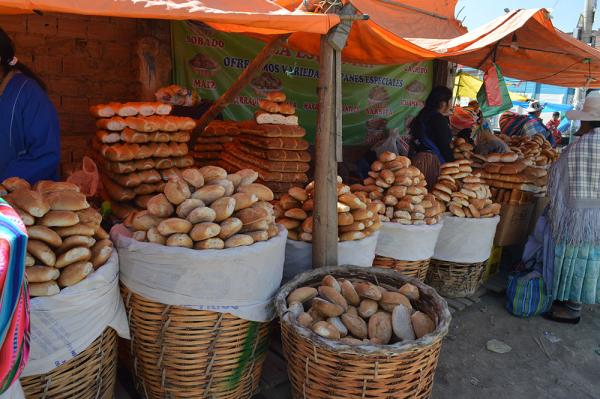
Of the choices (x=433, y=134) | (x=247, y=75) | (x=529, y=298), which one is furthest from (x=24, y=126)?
(x=529, y=298)

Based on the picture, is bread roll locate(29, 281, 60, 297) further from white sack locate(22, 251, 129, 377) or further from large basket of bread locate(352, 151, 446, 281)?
large basket of bread locate(352, 151, 446, 281)

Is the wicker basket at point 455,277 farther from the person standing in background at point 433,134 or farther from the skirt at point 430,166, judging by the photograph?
the person standing in background at point 433,134

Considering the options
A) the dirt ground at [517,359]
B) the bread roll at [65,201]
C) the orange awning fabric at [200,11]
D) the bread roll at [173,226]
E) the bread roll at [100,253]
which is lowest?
the dirt ground at [517,359]

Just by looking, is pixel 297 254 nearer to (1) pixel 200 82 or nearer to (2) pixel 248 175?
(2) pixel 248 175

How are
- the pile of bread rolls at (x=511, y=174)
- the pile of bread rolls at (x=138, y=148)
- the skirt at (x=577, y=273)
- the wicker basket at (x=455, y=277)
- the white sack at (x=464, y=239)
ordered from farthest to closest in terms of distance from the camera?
1. the pile of bread rolls at (x=511, y=174)
2. the wicker basket at (x=455, y=277)
3. the white sack at (x=464, y=239)
4. the skirt at (x=577, y=273)
5. the pile of bread rolls at (x=138, y=148)

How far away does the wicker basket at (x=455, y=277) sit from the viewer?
4207 mm

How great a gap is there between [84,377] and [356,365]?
120cm

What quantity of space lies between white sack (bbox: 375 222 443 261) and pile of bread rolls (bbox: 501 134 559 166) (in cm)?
297

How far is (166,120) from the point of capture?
3137 millimetres

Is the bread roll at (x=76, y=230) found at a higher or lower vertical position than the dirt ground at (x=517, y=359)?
higher

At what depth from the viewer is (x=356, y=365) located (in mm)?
1918

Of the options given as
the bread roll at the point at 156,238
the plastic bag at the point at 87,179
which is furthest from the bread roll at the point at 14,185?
the plastic bag at the point at 87,179

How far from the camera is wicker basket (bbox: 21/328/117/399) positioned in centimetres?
174

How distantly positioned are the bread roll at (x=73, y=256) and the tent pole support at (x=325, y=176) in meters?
1.33
